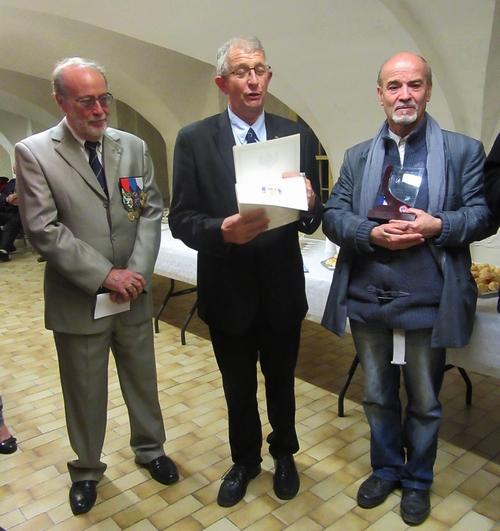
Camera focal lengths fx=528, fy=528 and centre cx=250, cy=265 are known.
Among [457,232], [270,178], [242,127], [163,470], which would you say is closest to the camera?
[270,178]

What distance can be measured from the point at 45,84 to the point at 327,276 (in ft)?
27.9

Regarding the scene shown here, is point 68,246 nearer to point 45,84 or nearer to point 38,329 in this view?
point 38,329

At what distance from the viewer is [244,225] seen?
1.73 metres

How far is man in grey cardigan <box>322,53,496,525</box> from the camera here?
185 cm

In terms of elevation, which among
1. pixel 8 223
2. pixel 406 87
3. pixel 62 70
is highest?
pixel 62 70

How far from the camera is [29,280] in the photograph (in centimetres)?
682

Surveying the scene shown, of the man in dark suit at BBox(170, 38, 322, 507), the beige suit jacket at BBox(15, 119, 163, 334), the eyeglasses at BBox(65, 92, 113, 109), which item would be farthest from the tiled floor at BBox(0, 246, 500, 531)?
the eyeglasses at BBox(65, 92, 113, 109)

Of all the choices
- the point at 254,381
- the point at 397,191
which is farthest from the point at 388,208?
the point at 254,381

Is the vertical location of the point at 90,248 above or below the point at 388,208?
below

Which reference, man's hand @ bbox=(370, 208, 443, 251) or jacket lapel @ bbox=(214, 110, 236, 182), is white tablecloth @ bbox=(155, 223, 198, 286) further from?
man's hand @ bbox=(370, 208, 443, 251)

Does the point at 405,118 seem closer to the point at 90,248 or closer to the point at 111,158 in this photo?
the point at 111,158

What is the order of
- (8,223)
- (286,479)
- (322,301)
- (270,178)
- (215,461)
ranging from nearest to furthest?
(270,178), (286,479), (215,461), (322,301), (8,223)

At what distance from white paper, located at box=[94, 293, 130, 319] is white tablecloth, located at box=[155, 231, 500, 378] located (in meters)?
1.20

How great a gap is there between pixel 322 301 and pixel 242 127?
1.31 metres
